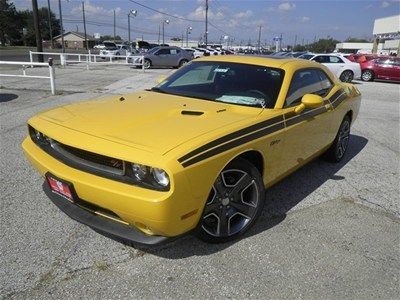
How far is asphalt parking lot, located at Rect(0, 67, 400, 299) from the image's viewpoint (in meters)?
2.76

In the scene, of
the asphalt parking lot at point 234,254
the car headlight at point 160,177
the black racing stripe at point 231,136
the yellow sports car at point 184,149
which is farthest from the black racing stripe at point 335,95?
the car headlight at point 160,177

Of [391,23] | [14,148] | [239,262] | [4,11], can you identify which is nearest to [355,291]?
[239,262]

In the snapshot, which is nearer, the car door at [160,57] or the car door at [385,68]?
the car door at [385,68]

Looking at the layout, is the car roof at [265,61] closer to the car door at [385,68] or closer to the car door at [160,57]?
the car door at [385,68]

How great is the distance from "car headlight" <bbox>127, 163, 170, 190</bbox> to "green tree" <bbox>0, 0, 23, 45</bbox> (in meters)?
100

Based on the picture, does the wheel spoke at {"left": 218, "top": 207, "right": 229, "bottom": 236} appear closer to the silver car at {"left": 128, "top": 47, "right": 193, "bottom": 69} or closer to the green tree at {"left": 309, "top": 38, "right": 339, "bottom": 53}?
the silver car at {"left": 128, "top": 47, "right": 193, "bottom": 69}

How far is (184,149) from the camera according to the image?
2656 millimetres

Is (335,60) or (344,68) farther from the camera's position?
(335,60)

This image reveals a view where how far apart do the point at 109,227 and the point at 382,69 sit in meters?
21.8

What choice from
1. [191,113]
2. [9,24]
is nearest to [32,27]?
[9,24]

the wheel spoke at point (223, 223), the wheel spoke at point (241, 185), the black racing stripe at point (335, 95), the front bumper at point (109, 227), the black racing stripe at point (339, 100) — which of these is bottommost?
the wheel spoke at point (223, 223)

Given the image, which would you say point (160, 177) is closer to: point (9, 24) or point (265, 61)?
point (265, 61)

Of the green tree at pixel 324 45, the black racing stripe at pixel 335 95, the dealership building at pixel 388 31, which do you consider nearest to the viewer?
the black racing stripe at pixel 335 95

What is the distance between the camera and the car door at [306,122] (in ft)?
12.8
